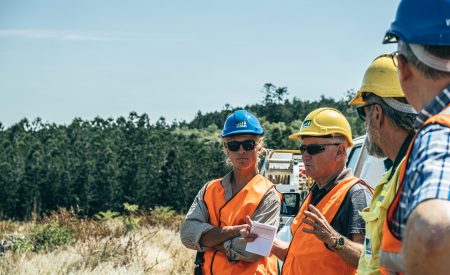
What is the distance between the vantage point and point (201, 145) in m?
58.6

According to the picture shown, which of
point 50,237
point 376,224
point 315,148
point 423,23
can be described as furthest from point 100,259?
point 423,23

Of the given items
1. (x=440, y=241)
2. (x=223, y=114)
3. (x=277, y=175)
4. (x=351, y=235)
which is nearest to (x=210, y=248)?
(x=351, y=235)

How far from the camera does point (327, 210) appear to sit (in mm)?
3430

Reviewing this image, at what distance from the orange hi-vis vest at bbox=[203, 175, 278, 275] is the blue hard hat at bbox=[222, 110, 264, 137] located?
1.17 ft

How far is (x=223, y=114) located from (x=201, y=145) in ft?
137

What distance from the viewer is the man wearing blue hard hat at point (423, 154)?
1.32m

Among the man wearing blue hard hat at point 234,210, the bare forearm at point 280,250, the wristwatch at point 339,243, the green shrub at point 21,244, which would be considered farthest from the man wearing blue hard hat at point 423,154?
the green shrub at point 21,244

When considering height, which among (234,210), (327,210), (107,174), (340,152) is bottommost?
(107,174)

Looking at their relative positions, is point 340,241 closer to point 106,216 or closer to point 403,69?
point 403,69

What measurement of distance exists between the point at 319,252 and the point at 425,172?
205 centimetres

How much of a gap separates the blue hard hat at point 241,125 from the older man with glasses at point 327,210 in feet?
1.61

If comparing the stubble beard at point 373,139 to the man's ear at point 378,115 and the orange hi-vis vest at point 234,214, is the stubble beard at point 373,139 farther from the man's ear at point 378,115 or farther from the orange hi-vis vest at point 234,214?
the orange hi-vis vest at point 234,214

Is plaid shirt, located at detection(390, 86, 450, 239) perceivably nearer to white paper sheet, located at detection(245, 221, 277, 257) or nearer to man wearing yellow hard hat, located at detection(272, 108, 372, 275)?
man wearing yellow hard hat, located at detection(272, 108, 372, 275)

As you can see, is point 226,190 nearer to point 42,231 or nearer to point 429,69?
point 429,69
